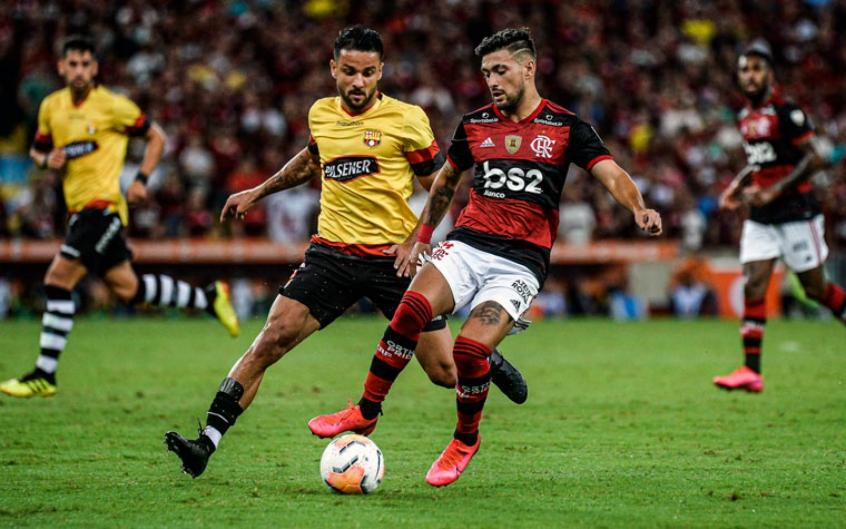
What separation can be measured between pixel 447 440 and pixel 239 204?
223 cm

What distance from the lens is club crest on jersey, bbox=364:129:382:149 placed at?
25.2 ft

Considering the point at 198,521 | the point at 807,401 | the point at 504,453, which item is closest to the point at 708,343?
the point at 807,401

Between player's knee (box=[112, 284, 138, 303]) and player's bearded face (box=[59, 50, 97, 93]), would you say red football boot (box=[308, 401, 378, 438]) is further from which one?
player's bearded face (box=[59, 50, 97, 93])

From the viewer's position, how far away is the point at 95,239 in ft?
36.3

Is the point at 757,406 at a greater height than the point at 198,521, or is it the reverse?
the point at 198,521

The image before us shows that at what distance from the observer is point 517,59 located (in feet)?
23.6

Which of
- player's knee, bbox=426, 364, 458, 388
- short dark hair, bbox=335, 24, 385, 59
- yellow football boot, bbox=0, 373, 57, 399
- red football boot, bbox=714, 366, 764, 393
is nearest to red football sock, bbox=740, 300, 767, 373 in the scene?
red football boot, bbox=714, 366, 764, 393

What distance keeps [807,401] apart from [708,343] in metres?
6.37

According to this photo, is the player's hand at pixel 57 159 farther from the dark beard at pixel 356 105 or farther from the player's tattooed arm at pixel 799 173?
the player's tattooed arm at pixel 799 173

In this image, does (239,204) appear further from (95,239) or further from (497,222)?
(95,239)

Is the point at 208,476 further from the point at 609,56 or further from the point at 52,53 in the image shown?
the point at 609,56

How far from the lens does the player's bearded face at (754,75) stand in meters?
11.2

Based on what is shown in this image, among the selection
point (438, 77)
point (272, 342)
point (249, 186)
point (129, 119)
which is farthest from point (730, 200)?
point (438, 77)

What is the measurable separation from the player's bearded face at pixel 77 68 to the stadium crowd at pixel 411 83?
10.2 m
